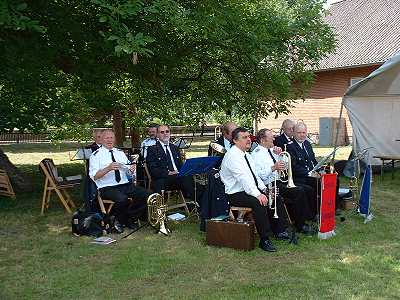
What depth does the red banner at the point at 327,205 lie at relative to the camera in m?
6.25

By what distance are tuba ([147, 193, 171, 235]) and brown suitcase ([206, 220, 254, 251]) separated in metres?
0.87

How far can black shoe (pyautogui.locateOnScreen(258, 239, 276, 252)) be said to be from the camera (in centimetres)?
578

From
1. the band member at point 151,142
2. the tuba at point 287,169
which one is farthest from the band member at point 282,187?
the band member at point 151,142

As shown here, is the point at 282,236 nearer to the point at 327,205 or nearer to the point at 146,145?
the point at 327,205

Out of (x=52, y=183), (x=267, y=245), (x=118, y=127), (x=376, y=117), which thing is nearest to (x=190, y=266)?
(x=267, y=245)

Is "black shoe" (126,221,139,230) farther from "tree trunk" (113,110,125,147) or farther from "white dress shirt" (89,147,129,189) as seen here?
"tree trunk" (113,110,125,147)

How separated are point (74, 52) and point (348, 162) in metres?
6.41

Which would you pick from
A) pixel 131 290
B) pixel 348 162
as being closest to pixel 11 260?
pixel 131 290

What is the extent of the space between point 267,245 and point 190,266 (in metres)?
1.04

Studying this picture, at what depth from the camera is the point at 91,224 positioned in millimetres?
6609

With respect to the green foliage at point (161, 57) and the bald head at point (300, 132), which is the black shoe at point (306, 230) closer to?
the bald head at point (300, 132)

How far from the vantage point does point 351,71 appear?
69.8 ft

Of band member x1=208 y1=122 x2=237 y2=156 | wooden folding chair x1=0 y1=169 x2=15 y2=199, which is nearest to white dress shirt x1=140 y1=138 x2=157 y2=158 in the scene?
band member x1=208 y1=122 x2=237 y2=156

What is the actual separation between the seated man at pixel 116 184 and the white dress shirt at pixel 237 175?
1268mm
